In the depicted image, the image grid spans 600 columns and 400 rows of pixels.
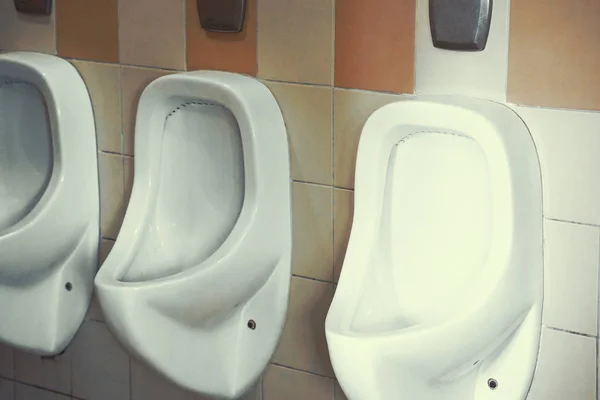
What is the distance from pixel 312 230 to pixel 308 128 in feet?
0.70

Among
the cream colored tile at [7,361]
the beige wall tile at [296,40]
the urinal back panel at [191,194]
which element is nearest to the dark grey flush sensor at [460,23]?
the beige wall tile at [296,40]

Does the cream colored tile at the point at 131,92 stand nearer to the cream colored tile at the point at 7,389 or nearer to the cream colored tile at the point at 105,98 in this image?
the cream colored tile at the point at 105,98

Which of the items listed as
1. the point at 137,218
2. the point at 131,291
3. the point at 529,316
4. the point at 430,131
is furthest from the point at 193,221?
the point at 529,316

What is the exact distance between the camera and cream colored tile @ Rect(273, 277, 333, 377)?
2.27m

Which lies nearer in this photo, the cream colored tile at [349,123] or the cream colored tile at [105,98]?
the cream colored tile at [349,123]

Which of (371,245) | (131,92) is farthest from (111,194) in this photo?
(371,245)

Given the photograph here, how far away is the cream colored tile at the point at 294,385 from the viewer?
2307 mm

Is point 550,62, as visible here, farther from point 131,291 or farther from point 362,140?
point 131,291

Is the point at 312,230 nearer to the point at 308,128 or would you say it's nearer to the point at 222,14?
the point at 308,128

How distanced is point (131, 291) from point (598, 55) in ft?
3.18

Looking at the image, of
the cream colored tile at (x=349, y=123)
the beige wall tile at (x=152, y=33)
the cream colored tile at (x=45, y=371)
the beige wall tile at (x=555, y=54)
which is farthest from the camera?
the cream colored tile at (x=45, y=371)

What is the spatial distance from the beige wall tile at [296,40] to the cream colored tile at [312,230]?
0.23 m

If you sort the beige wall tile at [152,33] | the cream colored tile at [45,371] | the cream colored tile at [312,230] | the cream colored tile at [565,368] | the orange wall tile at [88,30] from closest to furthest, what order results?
1. the cream colored tile at [565,368]
2. the cream colored tile at [312,230]
3. the beige wall tile at [152,33]
4. the orange wall tile at [88,30]
5. the cream colored tile at [45,371]

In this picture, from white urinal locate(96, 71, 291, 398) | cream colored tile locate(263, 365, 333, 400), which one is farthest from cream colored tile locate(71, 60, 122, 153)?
cream colored tile locate(263, 365, 333, 400)
